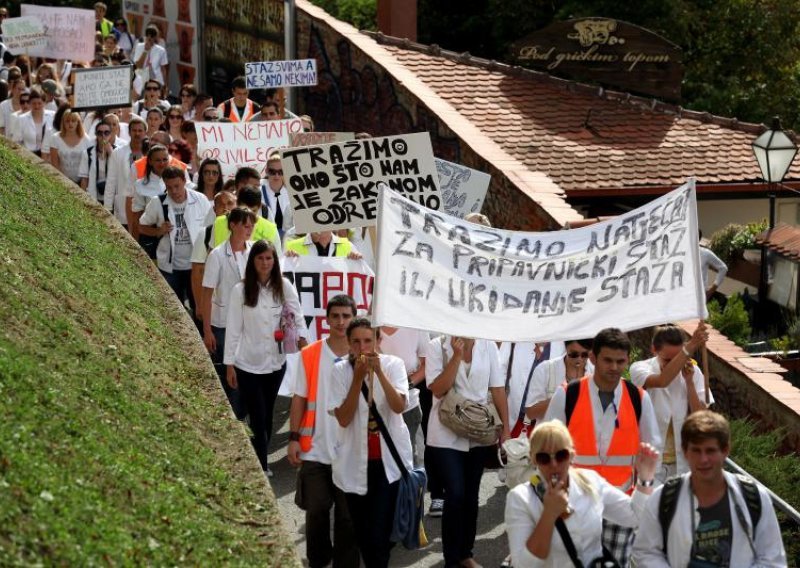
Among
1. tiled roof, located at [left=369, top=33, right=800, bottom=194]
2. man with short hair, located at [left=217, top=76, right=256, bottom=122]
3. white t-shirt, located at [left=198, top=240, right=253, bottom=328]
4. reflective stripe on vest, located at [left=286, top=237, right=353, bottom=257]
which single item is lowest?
tiled roof, located at [left=369, top=33, right=800, bottom=194]

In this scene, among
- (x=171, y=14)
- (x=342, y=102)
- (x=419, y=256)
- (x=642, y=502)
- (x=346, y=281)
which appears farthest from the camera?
(x=171, y=14)

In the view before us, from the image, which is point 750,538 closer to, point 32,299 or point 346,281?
point 32,299

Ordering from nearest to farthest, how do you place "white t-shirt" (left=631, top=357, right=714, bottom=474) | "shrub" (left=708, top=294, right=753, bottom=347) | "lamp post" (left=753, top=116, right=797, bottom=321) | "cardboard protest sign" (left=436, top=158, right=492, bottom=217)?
"white t-shirt" (left=631, top=357, right=714, bottom=474), "shrub" (left=708, top=294, right=753, bottom=347), "cardboard protest sign" (left=436, top=158, right=492, bottom=217), "lamp post" (left=753, top=116, right=797, bottom=321)

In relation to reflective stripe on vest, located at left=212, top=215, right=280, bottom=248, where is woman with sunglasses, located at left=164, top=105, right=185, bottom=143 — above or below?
below

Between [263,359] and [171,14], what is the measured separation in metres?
23.5

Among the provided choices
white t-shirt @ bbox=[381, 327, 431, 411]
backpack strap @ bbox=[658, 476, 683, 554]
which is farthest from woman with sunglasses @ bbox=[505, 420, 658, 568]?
white t-shirt @ bbox=[381, 327, 431, 411]

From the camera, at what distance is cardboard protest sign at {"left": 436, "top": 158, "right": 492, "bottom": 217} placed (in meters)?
15.4

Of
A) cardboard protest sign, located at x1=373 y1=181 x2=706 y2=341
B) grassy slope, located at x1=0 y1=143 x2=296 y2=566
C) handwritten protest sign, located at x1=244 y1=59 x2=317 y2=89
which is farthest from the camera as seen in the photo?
handwritten protest sign, located at x1=244 y1=59 x2=317 y2=89

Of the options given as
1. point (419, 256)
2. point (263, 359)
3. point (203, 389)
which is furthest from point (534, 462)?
point (263, 359)

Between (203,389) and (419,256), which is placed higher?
(419,256)

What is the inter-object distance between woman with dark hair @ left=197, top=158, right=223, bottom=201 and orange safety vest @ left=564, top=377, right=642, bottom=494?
7.48 meters

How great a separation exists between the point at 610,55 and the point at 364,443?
18.5m

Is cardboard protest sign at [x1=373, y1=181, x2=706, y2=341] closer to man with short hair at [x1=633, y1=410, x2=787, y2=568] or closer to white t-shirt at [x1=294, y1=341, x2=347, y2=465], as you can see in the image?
white t-shirt at [x1=294, y1=341, x2=347, y2=465]

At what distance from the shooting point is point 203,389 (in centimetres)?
1050
